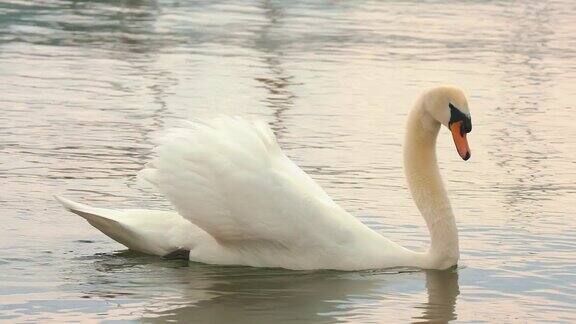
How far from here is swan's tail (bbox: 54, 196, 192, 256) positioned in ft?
28.9

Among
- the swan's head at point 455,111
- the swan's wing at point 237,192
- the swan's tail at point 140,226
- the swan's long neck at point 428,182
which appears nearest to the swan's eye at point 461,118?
the swan's head at point 455,111

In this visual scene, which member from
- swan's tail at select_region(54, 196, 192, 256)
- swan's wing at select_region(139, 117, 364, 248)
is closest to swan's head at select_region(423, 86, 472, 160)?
swan's wing at select_region(139, 117, 364, 248)

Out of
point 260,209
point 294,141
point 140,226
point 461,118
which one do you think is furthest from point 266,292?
point 294,141

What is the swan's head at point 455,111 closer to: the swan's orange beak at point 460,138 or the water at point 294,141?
the swan's orange beak at point 460,138

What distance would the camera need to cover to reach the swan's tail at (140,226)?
8806mm

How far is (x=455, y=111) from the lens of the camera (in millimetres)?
9023

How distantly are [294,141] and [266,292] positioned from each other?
483cm

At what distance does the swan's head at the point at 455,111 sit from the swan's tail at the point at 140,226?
154cm

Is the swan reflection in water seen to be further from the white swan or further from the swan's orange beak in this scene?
the swan's orange beak

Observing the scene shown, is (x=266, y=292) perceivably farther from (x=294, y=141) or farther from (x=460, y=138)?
(x=294, y=141)

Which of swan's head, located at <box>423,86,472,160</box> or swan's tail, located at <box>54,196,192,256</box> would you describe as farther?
swan's head, located at <box>423,86,472,160</box>

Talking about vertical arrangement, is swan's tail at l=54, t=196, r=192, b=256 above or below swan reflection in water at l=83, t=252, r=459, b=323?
above

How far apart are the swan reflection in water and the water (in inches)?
0.7

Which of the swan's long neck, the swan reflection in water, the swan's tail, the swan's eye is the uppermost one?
the swan's eye
